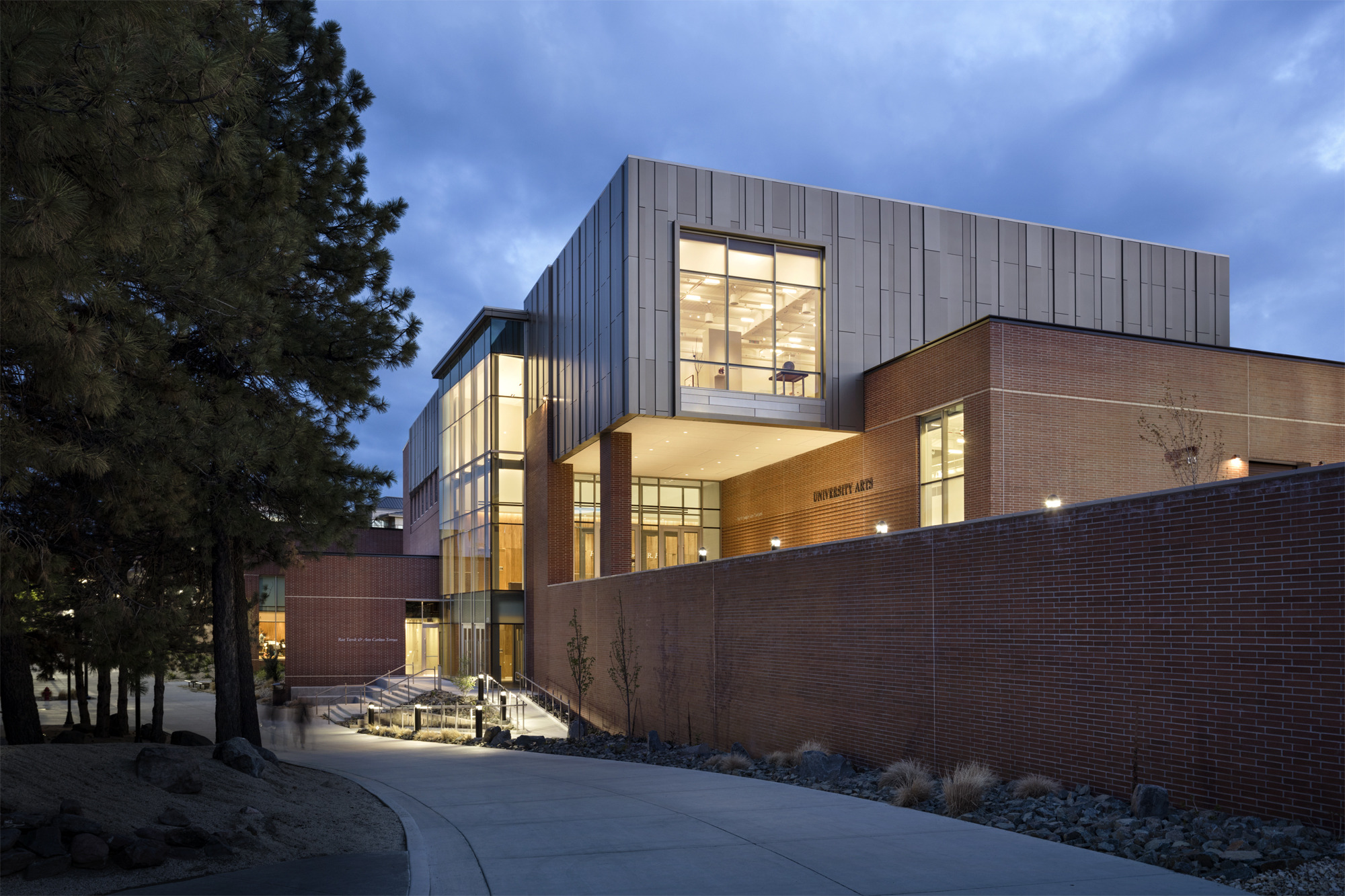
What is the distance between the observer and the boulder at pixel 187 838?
870cm

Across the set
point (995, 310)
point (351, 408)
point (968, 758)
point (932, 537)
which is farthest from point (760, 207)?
point (968, 758)

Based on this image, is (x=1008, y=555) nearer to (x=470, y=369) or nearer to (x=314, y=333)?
(x=314, y=333)

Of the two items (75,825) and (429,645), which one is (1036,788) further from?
(429,645)

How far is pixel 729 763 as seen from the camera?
52.7 feet

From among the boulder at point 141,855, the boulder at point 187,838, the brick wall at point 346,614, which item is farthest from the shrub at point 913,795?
the brick wall at point 346,614

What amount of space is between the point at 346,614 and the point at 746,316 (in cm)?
2485

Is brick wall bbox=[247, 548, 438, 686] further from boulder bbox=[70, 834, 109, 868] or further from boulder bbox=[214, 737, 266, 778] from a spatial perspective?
boulder bbox=[70, 834, 109, 868]

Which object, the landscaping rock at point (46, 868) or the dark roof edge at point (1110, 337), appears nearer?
the landscaping rock at point (46, 868)

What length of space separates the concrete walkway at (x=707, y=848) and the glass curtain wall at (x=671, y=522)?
2299 cm

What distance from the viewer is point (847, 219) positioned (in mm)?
27688

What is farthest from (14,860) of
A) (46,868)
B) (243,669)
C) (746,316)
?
(746,316)

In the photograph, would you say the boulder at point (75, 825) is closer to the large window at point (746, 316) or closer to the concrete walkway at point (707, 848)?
the concrete walkway at point (707, 848)

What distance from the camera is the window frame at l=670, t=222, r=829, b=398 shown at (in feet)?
85.9

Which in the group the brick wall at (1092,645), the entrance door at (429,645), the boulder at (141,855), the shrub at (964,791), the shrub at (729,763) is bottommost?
the entrance door at (429,645)
